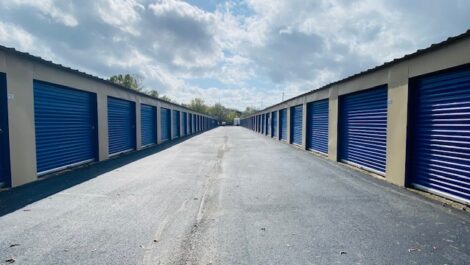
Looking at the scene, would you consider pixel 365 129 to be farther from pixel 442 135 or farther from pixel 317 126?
pixel 317 126

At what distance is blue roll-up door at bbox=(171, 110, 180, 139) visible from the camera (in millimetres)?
25147

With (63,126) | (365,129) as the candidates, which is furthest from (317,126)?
(63,126)

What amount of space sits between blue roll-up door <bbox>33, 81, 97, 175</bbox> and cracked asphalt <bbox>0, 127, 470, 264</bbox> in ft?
4.36

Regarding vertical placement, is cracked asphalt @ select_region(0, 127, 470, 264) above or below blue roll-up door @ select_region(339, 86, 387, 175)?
below

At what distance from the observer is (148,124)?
706 inches

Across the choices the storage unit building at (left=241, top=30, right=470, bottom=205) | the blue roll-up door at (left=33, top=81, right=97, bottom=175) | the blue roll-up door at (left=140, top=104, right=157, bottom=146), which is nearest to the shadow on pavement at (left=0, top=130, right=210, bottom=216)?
the blue roll-up door at (left=33, top=81, right=97, bottom=175)

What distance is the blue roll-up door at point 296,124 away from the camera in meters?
17.2

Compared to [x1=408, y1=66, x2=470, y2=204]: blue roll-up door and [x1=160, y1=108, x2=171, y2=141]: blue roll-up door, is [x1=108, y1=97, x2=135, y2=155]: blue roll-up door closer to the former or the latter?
[x1=160, y1=108, x2=171, y2=141]: blue roll-up door

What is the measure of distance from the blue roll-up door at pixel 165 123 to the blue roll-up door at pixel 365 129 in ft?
48.0

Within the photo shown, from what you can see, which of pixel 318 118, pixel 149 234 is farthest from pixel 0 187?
pixel 318 118

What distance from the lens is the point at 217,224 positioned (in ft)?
13.9

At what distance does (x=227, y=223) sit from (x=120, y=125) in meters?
10.8

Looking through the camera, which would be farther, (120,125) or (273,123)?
(273,123)

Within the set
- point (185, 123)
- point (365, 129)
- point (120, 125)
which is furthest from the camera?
point (185, 123)
